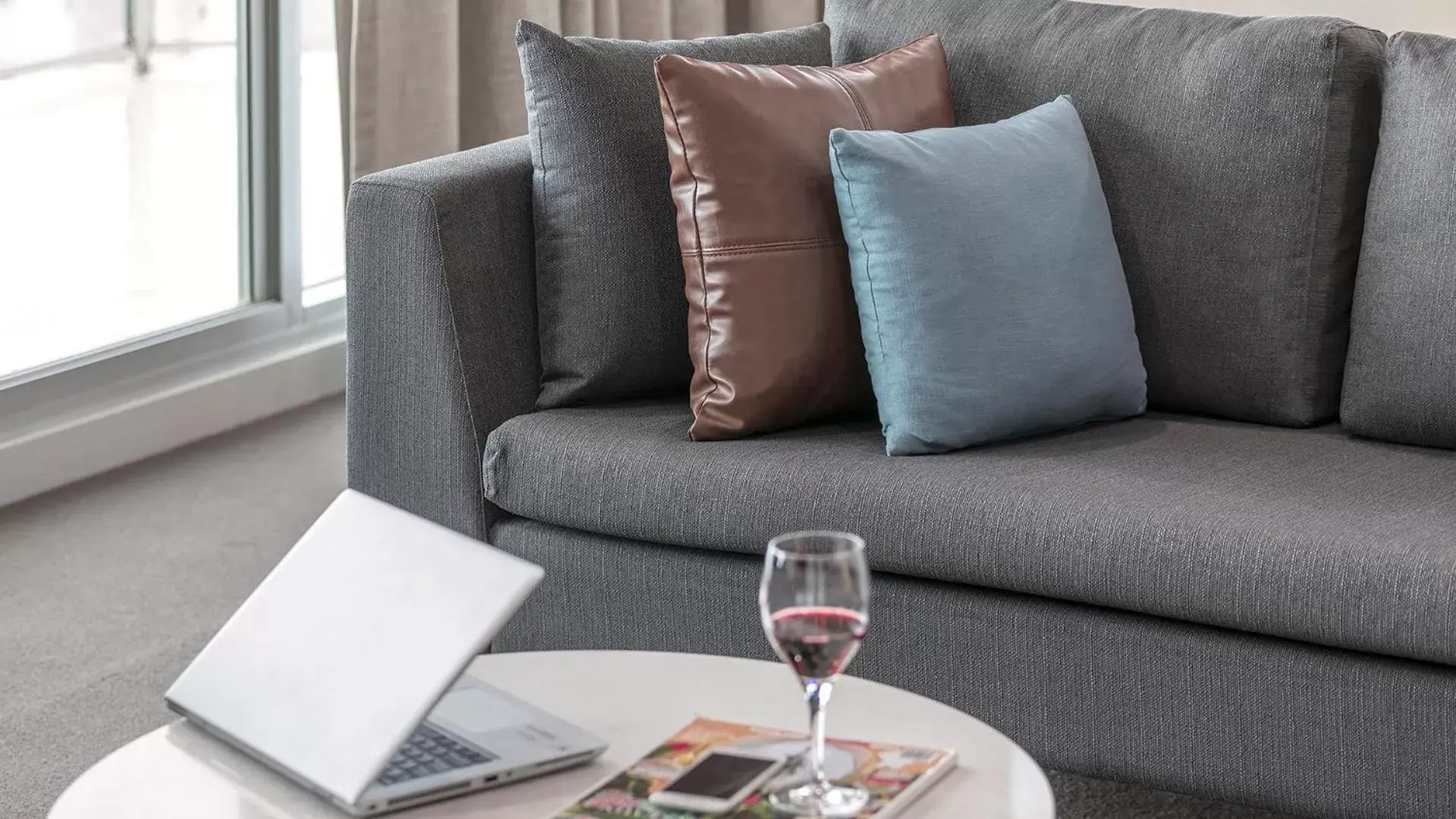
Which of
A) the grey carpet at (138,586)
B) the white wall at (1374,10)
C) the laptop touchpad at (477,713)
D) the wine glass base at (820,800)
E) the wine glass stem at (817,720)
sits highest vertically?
the white wall at (1374,10)

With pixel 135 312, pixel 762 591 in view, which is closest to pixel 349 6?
pixel 135 312

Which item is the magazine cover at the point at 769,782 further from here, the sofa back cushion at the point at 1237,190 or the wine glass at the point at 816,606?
the sofa back cushion at the point at 1237,190

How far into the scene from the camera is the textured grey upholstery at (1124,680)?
158cm

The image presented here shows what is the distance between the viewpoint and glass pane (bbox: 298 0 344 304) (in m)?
4.00

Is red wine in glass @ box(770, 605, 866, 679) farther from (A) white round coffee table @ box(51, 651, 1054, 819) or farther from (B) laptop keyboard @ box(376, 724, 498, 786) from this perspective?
(B) laptop keyboard @ box(376, 724, 498, 786)

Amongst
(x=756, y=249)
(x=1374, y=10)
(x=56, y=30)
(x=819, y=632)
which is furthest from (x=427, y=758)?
(x=1374, y=10)

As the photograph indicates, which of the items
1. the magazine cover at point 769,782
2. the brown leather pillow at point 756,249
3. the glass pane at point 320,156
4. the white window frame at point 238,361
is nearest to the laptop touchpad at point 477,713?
the magazine cover at point 769,782

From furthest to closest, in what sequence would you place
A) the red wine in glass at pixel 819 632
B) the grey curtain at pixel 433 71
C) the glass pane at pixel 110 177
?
the grey curtain at pixel 433 71 < the glass pane at pixel 110 177 < the red wine in glass at pixel 819 632

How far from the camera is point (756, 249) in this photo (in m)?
1.93

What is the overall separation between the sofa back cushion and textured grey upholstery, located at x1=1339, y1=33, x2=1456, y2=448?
5cm

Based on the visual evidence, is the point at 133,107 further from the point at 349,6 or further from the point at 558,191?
the point at 558,191

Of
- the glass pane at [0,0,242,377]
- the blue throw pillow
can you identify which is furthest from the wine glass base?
the glass pane at [0,0,242,377]

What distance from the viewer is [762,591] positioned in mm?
1002

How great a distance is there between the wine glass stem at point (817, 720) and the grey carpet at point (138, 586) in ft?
3.01
